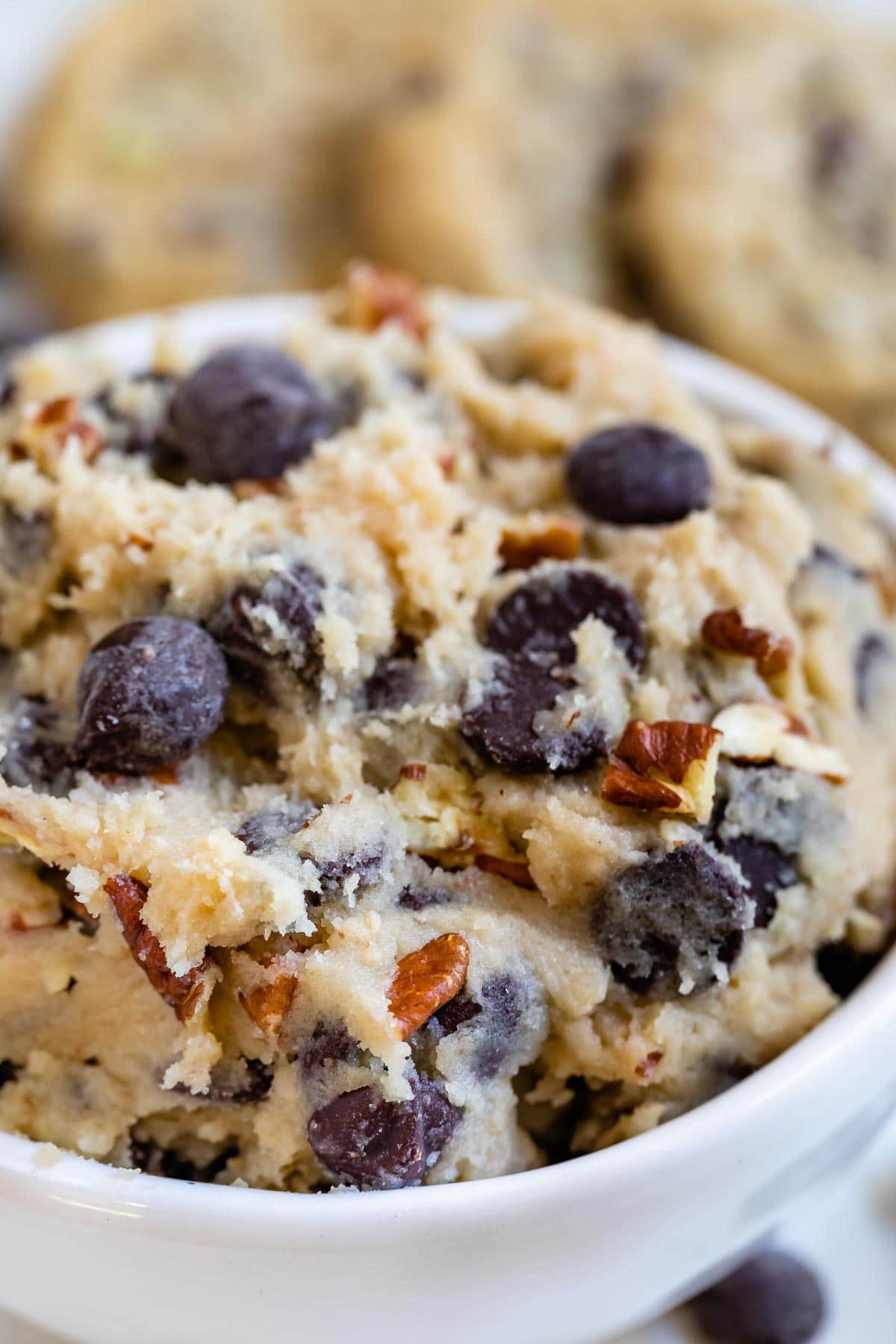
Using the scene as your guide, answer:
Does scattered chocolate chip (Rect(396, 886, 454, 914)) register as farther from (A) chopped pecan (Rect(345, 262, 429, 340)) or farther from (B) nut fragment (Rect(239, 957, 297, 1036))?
(A) chopped pecan (Rect(345, 262, 429, 340))

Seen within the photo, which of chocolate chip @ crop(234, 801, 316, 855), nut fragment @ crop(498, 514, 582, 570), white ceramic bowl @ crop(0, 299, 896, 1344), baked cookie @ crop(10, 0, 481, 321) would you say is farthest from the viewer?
baked cookie @ crop(10, 0, 481, 321)

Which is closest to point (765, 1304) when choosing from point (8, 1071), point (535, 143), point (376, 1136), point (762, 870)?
point (762, 870)

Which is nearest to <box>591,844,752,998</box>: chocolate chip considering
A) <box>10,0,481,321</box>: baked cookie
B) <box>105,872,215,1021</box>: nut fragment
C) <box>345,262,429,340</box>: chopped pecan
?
<box>105,872,215,1021</box>: nut fragment

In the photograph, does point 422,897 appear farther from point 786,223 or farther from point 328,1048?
point 786,223

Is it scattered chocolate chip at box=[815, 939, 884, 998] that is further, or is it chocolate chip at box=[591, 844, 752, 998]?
scattered chocolate chip at box=[815, 939, 884, 998]

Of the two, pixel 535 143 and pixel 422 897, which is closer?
pixel 422 897

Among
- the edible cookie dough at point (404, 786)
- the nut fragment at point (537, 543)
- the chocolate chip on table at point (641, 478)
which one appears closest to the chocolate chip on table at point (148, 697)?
the edible cookie dough at point (404, 786)

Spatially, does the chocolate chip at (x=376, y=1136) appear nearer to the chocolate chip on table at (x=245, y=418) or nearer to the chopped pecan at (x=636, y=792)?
the chopped pecan at (x=636, y=792)
